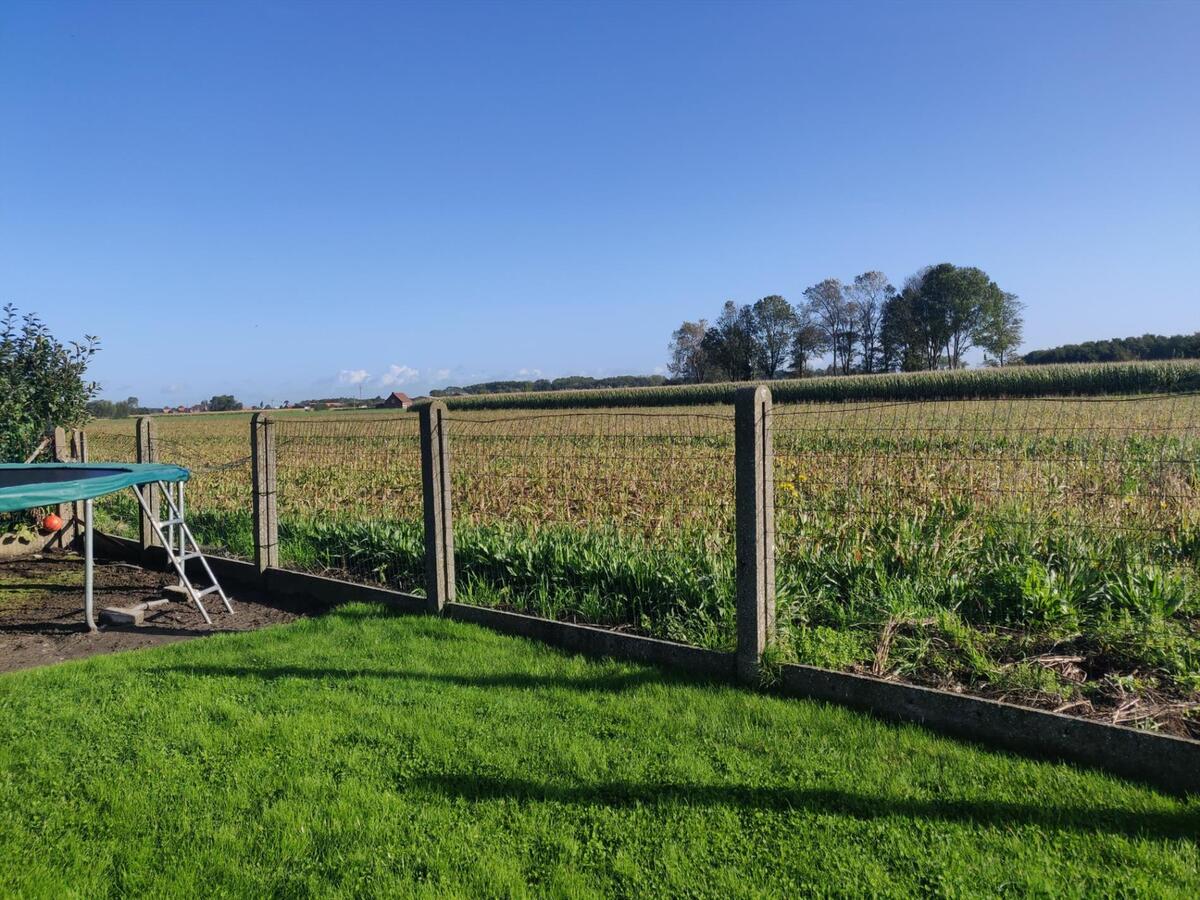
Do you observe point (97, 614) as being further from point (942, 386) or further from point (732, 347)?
point (732, 347)

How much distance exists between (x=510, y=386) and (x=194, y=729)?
74.6 meters

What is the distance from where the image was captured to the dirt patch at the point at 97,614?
576cm

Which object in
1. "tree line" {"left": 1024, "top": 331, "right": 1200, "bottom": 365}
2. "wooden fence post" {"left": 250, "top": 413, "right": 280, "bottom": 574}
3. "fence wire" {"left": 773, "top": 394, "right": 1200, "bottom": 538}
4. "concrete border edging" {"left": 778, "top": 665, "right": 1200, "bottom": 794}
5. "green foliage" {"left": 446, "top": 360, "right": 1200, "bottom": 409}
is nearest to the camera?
"concrete border edging" {"left": 778, "top": 665, "right": 1200, "bottom": 794}

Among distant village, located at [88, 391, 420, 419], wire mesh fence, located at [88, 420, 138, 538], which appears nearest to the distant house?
distant village, located at [88, 391, 420, 419]

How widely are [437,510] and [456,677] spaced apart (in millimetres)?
1800

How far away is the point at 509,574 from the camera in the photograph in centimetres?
628

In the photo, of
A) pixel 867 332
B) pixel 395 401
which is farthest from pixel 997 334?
pixel 395 401

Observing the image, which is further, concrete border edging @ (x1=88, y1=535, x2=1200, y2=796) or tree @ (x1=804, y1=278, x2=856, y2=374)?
tree @ (x1=804, y1=278, x2=856, y2=374)

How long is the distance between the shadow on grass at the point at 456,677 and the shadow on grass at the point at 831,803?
1.08 m

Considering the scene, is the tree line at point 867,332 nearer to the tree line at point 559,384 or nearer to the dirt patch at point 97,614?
the tree line at point 559,384

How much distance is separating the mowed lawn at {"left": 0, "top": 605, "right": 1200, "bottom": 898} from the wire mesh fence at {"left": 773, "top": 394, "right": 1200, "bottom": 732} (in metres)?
0.72

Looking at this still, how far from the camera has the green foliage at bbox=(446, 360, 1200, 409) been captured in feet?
128

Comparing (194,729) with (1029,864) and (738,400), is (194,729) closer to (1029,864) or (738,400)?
(738,400)

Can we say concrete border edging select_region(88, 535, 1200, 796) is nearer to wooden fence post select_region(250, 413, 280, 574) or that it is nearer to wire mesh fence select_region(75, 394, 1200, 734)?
wire mesh fence select_region(75, 394, 1200, 734)
